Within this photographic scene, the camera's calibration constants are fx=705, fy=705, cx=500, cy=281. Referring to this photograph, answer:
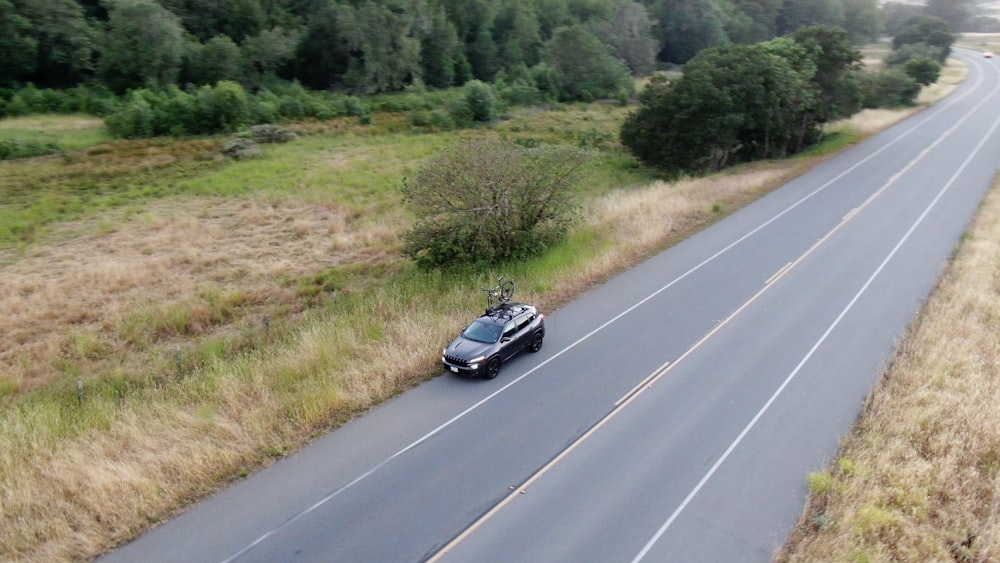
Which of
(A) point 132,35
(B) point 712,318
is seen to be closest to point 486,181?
(B) point 712,318

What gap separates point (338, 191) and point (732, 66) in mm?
23063

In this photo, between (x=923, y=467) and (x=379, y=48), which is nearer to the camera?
(x=923, y=467)

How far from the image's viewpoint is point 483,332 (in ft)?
56.3

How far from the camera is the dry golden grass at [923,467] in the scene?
1093 centimetres

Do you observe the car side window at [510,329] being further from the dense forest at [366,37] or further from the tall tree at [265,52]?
the tall tree at [265,52]

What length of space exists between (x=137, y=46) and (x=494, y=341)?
180 feet

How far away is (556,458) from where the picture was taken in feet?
44.2

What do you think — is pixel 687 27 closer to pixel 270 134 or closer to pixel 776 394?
pixel 270 134

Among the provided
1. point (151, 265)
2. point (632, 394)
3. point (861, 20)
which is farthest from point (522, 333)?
point (861, 20)

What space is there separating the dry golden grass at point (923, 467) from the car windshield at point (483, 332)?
765 centimetres

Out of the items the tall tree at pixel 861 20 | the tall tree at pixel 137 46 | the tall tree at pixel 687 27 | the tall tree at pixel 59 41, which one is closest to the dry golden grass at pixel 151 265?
the tall tree at pixel 137 46

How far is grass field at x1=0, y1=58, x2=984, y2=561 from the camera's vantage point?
13398 millimetres

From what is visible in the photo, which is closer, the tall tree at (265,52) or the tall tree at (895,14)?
the tall tree at (265,52)

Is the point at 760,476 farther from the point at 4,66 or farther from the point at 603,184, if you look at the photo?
the point at 4,66
